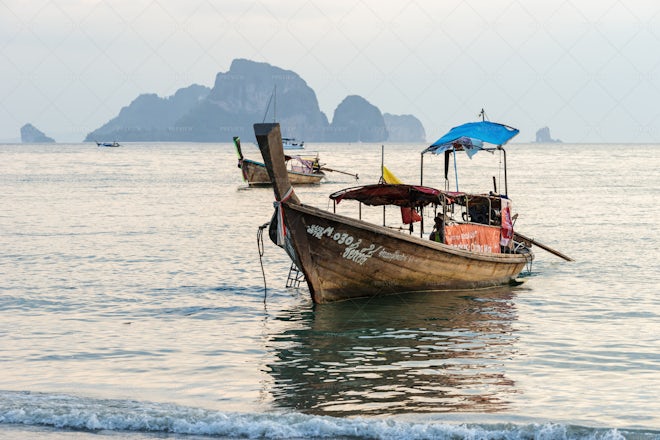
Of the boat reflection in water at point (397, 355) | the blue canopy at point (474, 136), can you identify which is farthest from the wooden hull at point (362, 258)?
the blue canopy at point (474, 136)

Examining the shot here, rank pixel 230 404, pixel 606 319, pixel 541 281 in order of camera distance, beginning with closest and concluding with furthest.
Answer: pixel 230 404
pixel 606 319
pixel 541 281

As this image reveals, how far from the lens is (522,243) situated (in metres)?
22.1

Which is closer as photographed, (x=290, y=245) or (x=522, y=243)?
(x=290, y=245)

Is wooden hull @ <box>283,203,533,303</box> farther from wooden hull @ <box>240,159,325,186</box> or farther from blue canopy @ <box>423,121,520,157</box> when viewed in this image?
wooden hull @ <box>240,159,325,186</box>

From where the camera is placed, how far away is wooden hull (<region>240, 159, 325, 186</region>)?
194 ft

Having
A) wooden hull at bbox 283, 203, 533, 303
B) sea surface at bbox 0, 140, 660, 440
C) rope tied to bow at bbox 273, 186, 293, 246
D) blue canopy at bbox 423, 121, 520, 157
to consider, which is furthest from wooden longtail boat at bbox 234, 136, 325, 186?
rope tied to bow at bbox 273, 186, 293, 246

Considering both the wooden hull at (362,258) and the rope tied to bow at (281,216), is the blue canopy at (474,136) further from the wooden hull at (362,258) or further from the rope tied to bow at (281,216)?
the rope tied to bow at (281,216)

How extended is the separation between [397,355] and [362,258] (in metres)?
3.97

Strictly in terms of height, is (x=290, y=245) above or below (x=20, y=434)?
above

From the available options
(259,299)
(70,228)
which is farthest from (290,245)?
(70,228)

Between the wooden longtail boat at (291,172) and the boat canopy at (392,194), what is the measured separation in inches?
1540

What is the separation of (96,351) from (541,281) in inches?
482

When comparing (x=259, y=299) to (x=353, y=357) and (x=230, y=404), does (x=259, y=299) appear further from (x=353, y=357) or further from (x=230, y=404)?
(x=230, y=404)

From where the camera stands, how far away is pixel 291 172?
200 ft
